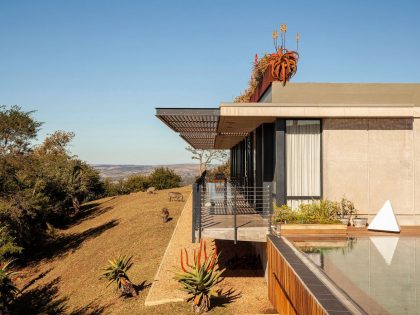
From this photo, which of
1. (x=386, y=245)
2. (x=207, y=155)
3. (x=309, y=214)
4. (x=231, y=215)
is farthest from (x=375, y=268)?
(x=207, y=155)

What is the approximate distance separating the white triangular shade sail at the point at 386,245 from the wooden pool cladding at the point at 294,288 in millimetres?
1876

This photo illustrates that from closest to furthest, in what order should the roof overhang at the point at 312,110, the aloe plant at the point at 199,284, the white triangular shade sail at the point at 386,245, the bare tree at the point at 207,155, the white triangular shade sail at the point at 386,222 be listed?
the white triangular shade sail at the point at 386,245 < the aloe plant at the point at 199,284 < the white triangular shade sail at the point at 386,222 < the roof overhang at the point at 312,110 < the bare tree at the point at 207,155

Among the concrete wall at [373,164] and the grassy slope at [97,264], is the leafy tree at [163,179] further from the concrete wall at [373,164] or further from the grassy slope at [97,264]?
the concrete wall at [373,164]

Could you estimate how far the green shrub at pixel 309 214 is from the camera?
410 inches

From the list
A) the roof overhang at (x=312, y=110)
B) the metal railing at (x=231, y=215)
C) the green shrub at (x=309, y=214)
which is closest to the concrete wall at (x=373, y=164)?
the roof overhang at (x=312, y=110)

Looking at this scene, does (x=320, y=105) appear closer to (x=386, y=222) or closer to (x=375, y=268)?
(x=386, y=222)

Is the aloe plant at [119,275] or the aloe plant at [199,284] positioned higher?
the aloe plant at [199,284]

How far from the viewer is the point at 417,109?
11.7m

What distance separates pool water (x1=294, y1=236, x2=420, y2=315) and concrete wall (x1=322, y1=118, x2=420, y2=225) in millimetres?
2193

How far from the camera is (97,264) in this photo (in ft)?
64.5

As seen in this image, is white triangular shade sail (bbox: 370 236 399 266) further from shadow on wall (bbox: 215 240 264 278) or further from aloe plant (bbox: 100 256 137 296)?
aloe plant (bbox: 100 256 137 296)

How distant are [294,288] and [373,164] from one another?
673 cm

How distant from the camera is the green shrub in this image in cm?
1041

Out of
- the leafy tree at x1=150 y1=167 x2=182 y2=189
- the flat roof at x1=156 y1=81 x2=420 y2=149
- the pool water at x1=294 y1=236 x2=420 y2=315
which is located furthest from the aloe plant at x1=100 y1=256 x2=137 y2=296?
the leafy tree at x1=150 y1=167 x2=182 y2=189
